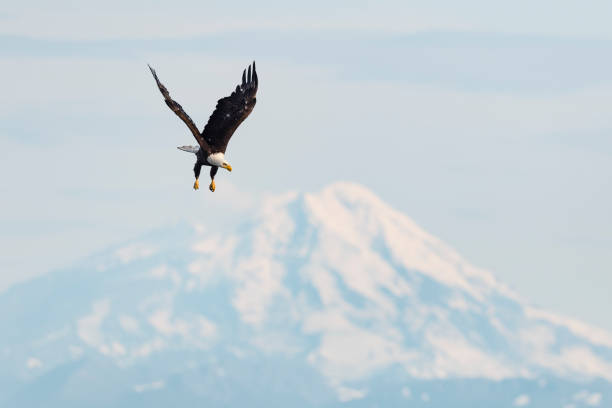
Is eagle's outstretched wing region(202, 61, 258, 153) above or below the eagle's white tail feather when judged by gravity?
above

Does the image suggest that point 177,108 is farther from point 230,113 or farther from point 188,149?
point 230,113

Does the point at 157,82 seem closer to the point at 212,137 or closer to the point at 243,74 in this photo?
the point at 212,137

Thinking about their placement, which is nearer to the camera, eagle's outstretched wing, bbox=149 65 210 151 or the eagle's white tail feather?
eagle's outstretched wing, bbox=149 65 210 151

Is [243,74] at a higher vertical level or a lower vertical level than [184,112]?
higher

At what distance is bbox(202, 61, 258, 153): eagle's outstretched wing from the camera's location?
39781mm

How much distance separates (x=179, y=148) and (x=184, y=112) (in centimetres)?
178

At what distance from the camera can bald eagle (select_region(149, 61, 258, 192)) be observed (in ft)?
126

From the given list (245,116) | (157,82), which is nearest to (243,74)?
(245,116)

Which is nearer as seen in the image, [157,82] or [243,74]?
[157,82]

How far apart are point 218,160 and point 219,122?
2.64m

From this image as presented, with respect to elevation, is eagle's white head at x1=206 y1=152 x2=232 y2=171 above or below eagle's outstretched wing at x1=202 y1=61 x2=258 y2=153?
below

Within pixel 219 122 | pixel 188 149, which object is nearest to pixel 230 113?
pixel 219 122

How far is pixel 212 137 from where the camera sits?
39.8 meters

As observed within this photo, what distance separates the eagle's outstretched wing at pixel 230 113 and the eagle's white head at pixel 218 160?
32 centimetres
